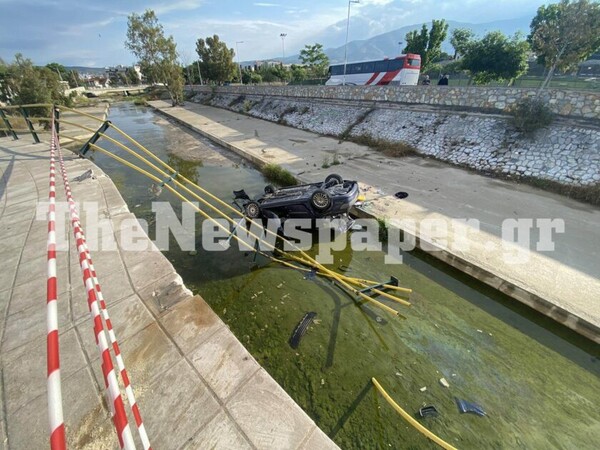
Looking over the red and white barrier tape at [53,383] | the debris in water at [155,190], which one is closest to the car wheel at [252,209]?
the debris in water at [155,190]

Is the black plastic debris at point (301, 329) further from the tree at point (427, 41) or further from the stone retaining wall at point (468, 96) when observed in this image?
the tree at point (427, 41)

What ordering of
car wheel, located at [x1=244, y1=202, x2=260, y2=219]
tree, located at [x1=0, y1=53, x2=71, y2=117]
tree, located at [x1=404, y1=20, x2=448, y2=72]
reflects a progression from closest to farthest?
car wheel, located at [x1=244, y1=202, x2=260, y2=219], tree, located at [x1=0, y1=53, x2=71, y2=117], tree, located at [x1=404, y1=20, x2=448, y2=72]

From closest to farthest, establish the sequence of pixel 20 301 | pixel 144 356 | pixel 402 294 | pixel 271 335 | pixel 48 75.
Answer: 1. pixel 144 356
2. pixel 20 301
3. pixel 271 335
4. pixel 402 294
5. pixel 48 75

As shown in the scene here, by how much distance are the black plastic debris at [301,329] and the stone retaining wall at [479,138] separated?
9172 millimetres

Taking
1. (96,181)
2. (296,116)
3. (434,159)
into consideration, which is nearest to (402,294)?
(434,159)

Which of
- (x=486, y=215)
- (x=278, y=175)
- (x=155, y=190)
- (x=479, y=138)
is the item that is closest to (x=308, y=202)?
(x=278, y=175)

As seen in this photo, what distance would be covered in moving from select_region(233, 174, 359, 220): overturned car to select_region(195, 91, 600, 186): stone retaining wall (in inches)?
273

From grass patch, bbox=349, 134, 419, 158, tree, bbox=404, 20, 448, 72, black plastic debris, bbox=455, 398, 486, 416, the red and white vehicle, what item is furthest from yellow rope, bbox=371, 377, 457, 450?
tree, bbox=404, 20, 448, 72

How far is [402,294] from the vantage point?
4.94 metres

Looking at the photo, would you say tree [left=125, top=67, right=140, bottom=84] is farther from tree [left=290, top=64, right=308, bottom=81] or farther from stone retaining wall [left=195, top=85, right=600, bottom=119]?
stone retaining wall [left=195, top=85, right=600, bottom=119]

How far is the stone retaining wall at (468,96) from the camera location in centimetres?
873

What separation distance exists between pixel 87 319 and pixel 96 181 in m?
6.15

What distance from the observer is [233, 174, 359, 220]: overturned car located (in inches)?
226

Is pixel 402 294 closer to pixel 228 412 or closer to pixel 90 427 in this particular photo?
pixel 228 412
